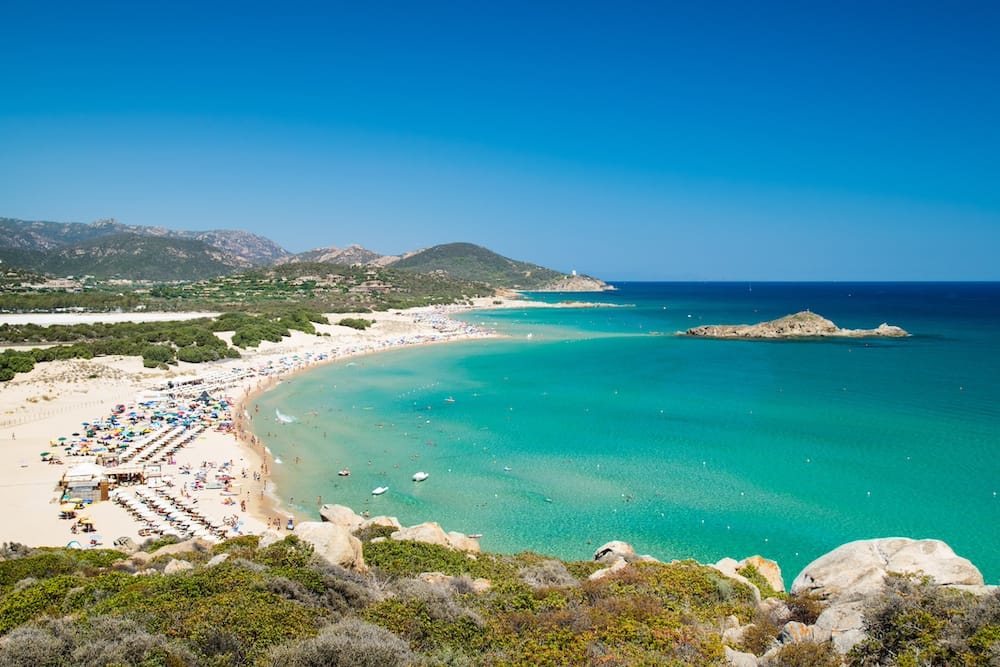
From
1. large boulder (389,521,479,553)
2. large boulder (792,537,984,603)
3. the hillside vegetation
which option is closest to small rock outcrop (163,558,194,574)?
large boulder (389,521,479,553)

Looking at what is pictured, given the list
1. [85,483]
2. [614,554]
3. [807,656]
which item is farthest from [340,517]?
[807,656]

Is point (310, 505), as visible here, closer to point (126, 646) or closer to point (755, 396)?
point (126, 646)

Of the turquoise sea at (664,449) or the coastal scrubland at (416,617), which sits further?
the turquoise sea at (664,449)

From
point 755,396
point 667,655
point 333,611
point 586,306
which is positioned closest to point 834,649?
point 667,655

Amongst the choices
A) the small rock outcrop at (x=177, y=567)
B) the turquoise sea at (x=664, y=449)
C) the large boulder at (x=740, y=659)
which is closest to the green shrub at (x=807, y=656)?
the large boulder at (x=740, y=659)

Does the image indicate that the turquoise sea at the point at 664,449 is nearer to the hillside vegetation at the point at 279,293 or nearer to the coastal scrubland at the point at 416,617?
the coastal scrubland at the point at 416,617

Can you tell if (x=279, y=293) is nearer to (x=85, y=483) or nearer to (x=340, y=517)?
(x=85, y=483)
